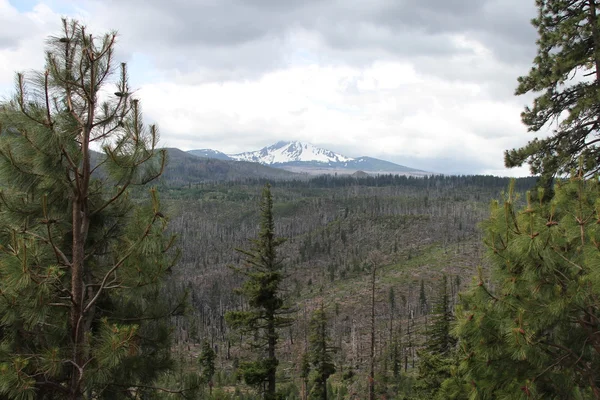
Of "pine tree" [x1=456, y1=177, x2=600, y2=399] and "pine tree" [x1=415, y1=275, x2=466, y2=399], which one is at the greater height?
"pine tree" [x1=456, y1=177, x2=600, y2=399]

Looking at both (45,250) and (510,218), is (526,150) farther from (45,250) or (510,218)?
(45,250)

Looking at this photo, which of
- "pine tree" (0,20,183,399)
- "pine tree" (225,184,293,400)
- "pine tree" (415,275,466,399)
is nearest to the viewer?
"pine tree" (0,20,183,399)

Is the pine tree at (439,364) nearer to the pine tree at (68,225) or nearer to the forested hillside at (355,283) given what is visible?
the pine tree at (68,225)

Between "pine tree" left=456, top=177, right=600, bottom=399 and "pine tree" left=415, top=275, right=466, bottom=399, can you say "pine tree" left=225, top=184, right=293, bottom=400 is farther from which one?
"pine tree" left=456, top=177, right=600, bottom=399

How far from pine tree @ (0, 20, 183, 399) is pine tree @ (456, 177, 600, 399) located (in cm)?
511

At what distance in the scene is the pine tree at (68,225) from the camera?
5523 mm

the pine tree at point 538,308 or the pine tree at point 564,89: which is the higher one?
the pine tree at point 564,89

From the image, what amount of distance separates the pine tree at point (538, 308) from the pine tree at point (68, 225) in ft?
16.8

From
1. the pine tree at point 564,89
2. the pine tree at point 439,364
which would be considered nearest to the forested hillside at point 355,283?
the pine tree at point 439,364

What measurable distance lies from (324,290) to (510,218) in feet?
416

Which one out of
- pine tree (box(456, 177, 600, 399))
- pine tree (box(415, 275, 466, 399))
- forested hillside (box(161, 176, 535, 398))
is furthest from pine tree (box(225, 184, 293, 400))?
forested hillside (box(161, 176, 535, 398))

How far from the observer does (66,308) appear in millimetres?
6730

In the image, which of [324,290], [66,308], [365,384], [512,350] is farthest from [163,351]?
[324,290]

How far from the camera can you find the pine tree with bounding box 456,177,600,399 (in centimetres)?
573
